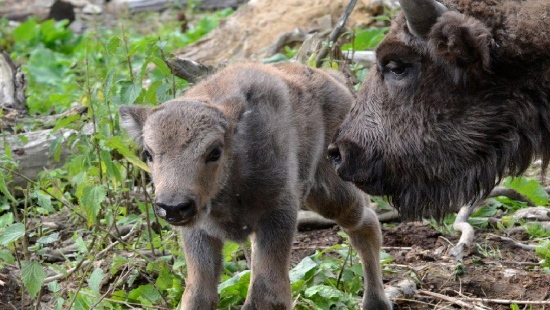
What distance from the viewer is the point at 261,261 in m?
6.13

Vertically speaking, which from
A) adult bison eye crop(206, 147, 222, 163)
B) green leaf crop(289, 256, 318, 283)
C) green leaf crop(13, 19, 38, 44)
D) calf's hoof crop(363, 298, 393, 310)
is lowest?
green leaf crop(13, 19, 38, 44)

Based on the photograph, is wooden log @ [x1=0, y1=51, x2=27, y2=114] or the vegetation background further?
wooden log @ [x1=0, y1=51, x2=27, y2=114]

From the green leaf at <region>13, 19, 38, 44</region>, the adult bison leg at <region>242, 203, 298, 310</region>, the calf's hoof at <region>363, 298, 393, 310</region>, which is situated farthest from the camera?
the green leaf at <region>13, 19, 38, 44</region>

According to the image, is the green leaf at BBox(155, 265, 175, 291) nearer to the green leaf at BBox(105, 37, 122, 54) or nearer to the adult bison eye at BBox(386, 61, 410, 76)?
the green leaf at BBox(105, 37, 122, 54)

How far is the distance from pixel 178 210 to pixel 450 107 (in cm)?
173

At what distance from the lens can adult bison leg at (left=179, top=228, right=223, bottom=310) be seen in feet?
20.2

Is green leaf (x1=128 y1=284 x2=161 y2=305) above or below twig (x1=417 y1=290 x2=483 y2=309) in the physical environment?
above

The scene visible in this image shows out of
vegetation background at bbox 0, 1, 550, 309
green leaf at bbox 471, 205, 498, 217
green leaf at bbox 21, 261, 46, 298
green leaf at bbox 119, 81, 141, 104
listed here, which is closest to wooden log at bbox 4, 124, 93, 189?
vegetation background at bbox 0, 1, 550, 309

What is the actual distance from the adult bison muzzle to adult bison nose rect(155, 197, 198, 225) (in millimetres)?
1059

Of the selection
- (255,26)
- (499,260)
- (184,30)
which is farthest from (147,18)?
(499,260)

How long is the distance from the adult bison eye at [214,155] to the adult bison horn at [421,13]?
1.37m

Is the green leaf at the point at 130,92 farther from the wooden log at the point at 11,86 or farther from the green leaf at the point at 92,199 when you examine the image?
the wooden log at the point at 11,86

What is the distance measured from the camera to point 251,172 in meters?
6.24

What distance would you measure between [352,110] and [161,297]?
192 centimetres
